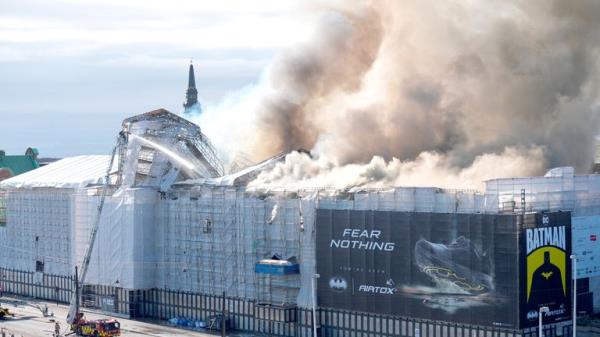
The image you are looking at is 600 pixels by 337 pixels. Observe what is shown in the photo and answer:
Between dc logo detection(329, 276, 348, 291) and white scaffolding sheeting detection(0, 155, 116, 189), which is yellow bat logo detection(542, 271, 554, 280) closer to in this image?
dc logo detection(329, 276, 348, 291)

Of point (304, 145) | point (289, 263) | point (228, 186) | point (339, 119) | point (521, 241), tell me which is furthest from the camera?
point (304, 145)

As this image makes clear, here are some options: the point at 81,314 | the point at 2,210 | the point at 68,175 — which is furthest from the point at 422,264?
the point at 2,210

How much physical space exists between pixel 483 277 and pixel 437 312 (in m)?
5.35

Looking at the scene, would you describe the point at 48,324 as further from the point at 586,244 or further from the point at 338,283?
the point at 586,244

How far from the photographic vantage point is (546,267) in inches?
3415

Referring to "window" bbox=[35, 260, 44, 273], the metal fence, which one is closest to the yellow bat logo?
the metal fence

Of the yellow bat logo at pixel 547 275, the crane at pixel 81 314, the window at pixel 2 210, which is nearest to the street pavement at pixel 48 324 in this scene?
the crane at pixel 81 314

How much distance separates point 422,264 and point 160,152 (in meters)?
38.4

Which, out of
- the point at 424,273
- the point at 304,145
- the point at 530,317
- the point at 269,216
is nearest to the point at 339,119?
the point at 304,145

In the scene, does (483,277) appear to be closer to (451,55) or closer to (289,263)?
(289,263)

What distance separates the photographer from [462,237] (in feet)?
289

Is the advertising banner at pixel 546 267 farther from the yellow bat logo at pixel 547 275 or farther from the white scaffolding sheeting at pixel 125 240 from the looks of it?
the white scaffolding sheeting at pixel 125 240

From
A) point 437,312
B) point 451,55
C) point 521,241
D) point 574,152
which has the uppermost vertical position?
point 451,55

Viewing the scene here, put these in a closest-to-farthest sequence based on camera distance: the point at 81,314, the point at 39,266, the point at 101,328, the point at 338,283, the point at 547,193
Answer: the point at 547,193
the point at 338,283
the point at 101,328
the point at 81,314
the point at 39,266
